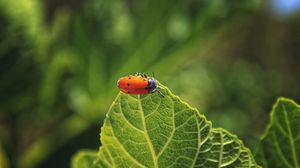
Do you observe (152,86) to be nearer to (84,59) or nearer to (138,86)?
(138,86)

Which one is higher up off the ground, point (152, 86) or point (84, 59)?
point (84, 59)

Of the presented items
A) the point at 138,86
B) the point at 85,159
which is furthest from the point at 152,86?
the point at 85,159

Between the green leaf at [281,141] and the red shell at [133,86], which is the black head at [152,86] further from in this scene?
the green leaf at [281,141]

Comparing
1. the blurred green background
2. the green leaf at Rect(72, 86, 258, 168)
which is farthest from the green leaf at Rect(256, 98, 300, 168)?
the blurred green background

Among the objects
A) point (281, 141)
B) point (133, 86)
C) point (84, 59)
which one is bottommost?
point (281, 141)

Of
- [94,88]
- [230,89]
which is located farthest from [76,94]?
[230,89]

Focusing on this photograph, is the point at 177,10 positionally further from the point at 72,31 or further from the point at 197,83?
the point at 197,83
